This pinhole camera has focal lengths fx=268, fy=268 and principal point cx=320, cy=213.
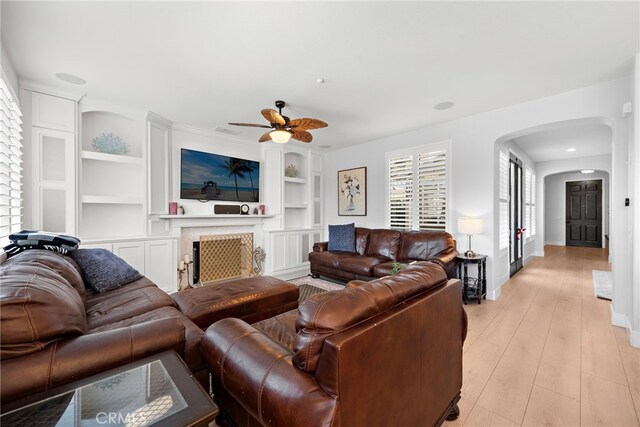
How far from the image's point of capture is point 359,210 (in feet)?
18.7

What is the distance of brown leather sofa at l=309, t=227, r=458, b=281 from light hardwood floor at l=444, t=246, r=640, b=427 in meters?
0.80

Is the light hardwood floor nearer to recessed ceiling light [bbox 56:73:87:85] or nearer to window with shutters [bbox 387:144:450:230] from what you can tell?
window with shutters [bbox 387:144:450:230]

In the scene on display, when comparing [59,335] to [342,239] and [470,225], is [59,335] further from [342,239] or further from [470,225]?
[342,239]

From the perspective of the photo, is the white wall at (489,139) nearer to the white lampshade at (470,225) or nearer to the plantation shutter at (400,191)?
the plantation shutter at (400,191)

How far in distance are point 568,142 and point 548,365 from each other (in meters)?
5.23

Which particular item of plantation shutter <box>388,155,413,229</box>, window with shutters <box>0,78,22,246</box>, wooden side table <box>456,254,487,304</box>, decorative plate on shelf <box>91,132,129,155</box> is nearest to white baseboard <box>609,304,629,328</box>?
wooden side table <box>456,254,487,304</box>

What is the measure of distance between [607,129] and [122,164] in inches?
313

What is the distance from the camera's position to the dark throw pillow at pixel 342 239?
493 centimetres

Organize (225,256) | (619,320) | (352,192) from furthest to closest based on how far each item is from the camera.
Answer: (352,192) → (225,256) → (619,320)

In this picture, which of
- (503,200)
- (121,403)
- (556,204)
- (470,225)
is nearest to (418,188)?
(470,225)

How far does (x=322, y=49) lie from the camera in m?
2.35

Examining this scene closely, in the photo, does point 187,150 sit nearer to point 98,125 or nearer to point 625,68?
point 98,125

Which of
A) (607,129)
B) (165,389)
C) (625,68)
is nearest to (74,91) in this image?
(165,389)

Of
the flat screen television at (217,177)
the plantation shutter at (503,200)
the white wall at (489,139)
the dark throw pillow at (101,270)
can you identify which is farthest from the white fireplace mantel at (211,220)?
the plantation shutter at (503,200)
